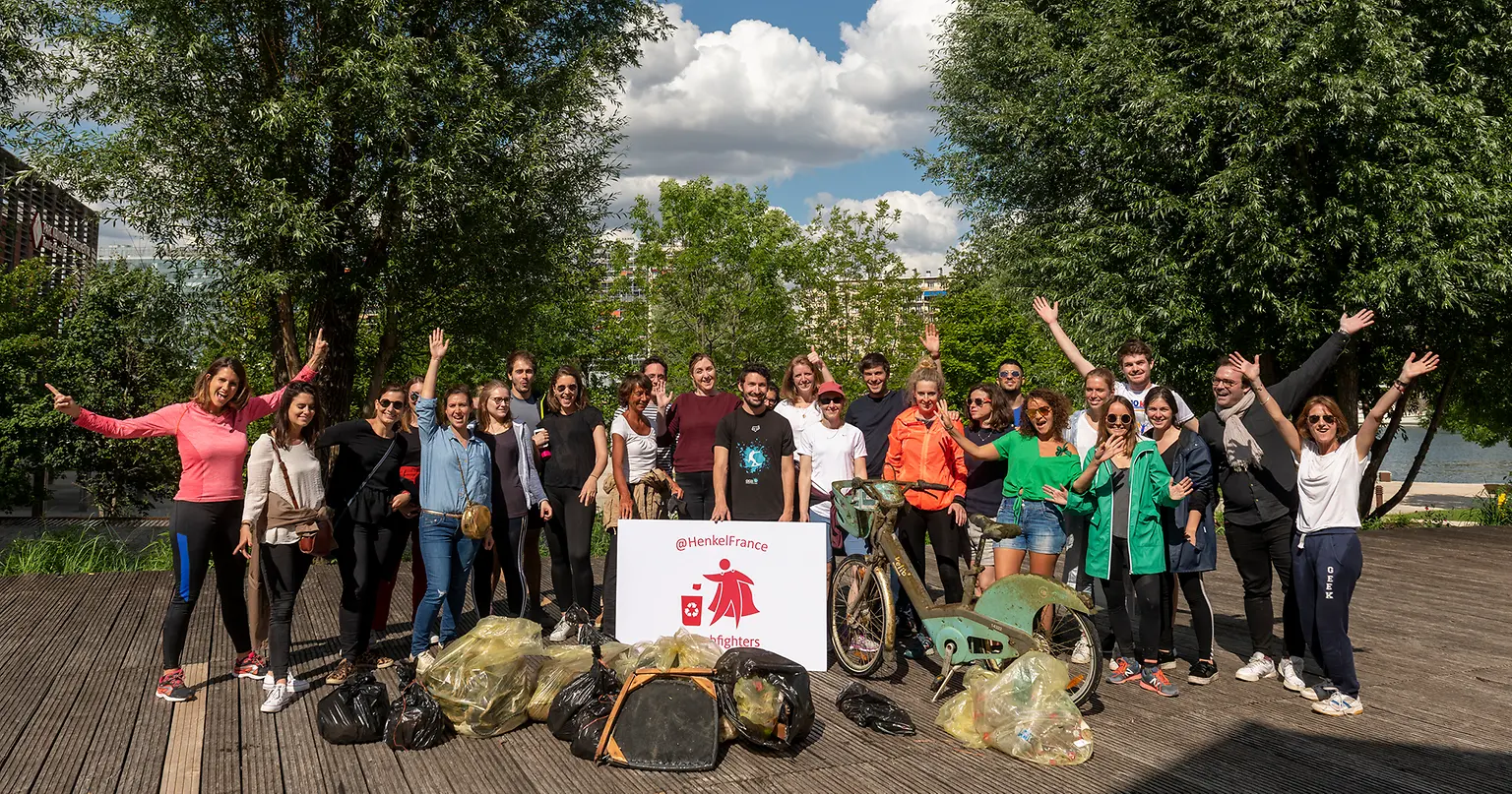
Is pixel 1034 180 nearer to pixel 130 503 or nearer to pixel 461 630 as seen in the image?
pixel 461 630

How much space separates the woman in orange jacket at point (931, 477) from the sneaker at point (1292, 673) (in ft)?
6.16

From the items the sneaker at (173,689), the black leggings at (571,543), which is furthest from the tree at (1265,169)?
the sneaker at (173,689)

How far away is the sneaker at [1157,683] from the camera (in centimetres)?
547

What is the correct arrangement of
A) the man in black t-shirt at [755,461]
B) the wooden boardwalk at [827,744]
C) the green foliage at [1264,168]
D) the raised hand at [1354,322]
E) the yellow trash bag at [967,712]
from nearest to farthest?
the wooden boardwalk at [827,744], the yellow trash bag at [967,712], the raised hand at [1354,322], the man in black t-shirt at [755,461], the green foliage at [1264,168]

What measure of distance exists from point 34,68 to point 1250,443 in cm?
1334

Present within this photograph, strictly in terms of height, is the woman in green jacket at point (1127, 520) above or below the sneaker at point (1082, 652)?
above

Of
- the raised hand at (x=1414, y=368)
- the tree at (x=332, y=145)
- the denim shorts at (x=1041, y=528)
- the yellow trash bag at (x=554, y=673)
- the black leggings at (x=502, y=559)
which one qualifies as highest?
the tree at (x=332, y=145)

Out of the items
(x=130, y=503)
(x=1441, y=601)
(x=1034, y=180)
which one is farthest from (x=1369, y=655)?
(x=130, y=503)

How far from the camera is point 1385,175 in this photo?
1277 centimetres

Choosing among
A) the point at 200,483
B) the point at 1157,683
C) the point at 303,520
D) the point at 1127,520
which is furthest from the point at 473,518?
the point at 1157,683

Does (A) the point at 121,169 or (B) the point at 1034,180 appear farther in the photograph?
(B) the point at 1034,180

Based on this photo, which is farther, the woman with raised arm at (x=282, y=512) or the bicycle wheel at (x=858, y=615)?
the bicycle wheel at (x=858, y=615)

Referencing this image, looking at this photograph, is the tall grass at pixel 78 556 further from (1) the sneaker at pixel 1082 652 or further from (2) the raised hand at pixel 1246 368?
(2) the raised hand at pixel 1246 368

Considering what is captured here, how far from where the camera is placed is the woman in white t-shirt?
5012 mm
